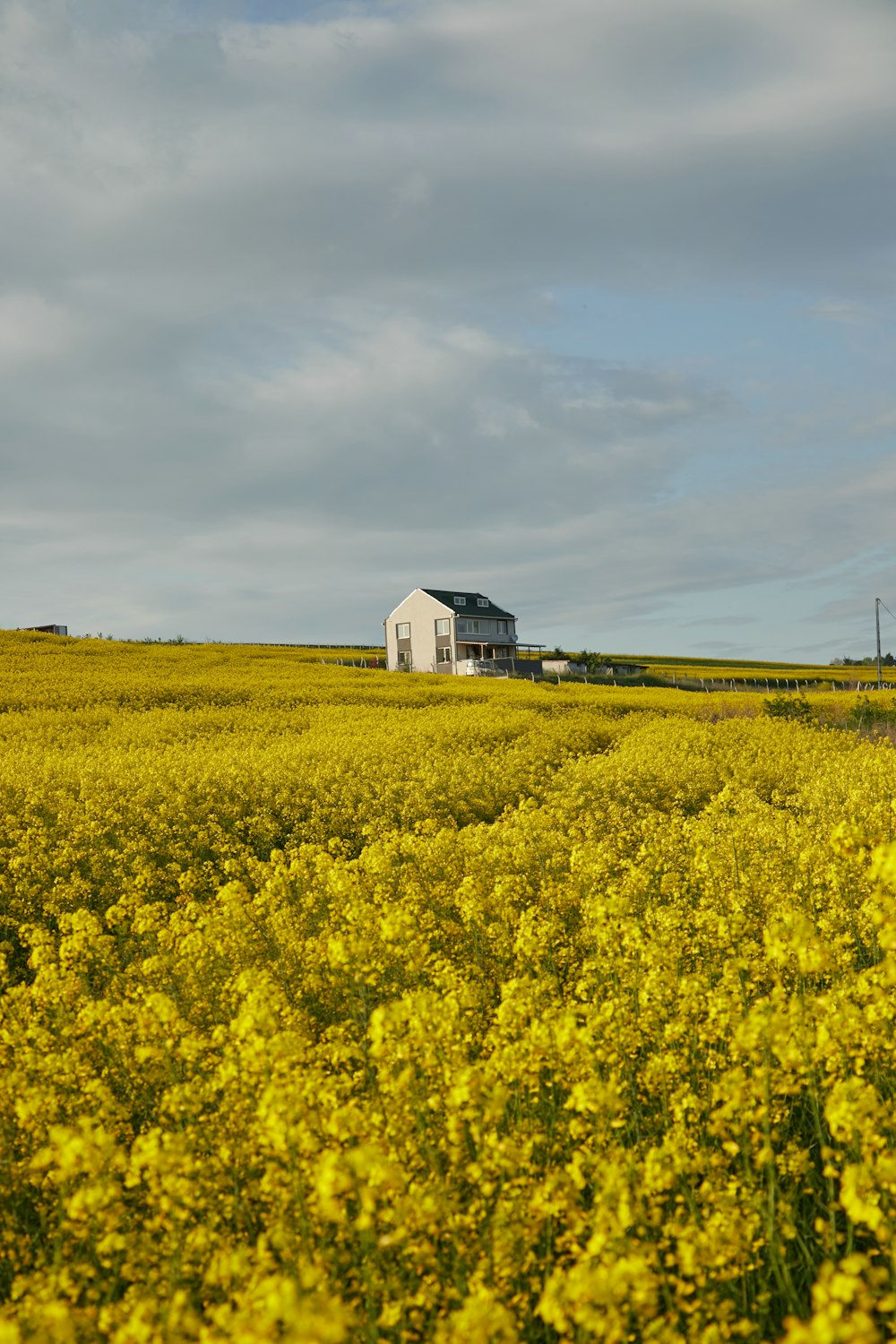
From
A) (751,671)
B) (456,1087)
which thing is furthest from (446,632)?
(456,1087)

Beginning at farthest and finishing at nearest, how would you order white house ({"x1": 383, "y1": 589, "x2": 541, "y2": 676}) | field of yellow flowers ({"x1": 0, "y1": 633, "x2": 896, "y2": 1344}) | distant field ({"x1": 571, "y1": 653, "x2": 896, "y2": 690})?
distant field ({"x1": 571, "y1": 653, "x2": 896, "y2": 690}) → white house ({"x1": 383, "y1": 589, "x2": 541, "y2": 676}) → field of yellow flowers ({"x1": 0, "y1": 633, "x2": 896, "y2": 1344})

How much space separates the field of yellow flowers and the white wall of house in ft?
191

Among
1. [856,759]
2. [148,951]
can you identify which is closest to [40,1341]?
[148,951]

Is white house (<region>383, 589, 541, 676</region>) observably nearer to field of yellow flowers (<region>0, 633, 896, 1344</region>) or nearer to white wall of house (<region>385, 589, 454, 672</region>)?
white wall of house (<region>385, 589, 454, 672</region>)

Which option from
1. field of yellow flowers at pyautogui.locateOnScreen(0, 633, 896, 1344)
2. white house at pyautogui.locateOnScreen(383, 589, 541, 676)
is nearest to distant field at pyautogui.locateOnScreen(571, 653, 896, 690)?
white house at pyautogui.locateOnScreen(383, 589, 541, 676)

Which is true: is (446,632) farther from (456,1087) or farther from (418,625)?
(456,1087)

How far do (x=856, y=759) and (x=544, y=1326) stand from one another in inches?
771

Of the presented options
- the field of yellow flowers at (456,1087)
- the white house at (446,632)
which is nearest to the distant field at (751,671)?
the white house at (446,632)

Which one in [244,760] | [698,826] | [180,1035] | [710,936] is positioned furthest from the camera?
[244,760]

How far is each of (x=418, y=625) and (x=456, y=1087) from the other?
70.5 m

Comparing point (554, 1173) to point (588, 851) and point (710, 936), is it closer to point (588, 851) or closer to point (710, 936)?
point (710, 936)

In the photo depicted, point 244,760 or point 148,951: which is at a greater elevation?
point 244,760

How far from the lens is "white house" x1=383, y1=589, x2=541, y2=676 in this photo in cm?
7181

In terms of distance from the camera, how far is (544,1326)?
458cm
